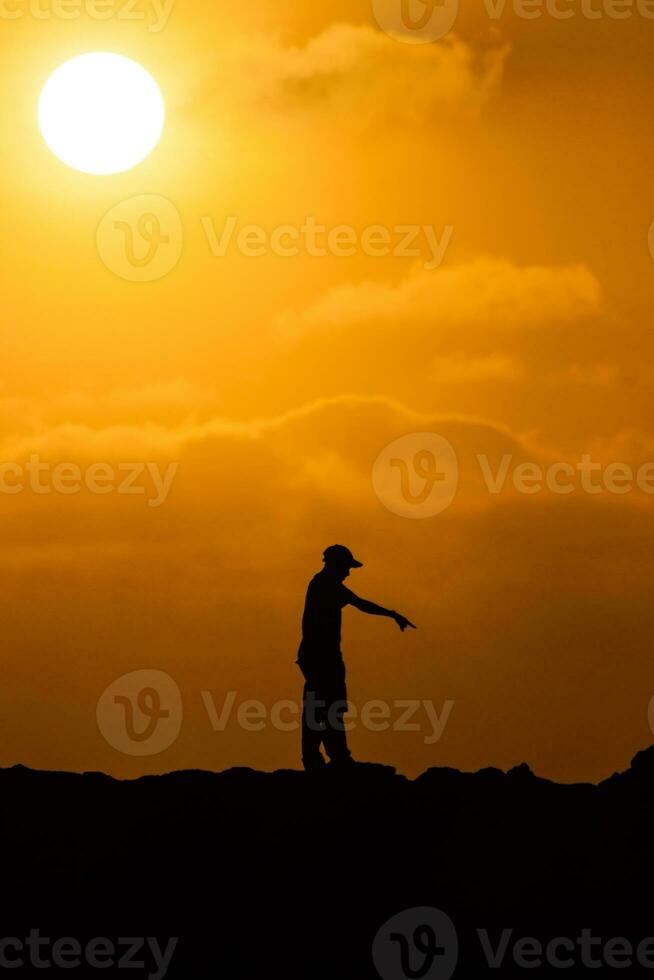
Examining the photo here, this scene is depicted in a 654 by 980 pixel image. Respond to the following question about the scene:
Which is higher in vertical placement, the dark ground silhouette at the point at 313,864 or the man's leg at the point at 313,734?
the man's leg at the point at 313,734

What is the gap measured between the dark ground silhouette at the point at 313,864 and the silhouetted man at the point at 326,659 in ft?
1.97

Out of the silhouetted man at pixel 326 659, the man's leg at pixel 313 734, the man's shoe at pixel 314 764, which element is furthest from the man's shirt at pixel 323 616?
the man's shoe at pixel 314 764

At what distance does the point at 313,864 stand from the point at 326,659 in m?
2.82

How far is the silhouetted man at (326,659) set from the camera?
19.7 metres

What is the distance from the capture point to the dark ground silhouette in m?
17.2

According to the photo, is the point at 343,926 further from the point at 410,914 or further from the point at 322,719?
the point at 322,719

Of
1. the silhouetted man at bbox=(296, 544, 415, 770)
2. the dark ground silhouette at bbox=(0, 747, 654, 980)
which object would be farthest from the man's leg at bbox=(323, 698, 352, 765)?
the dark ground silhouette at bbox=(0, 747, 654, 980)

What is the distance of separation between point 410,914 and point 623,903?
2215mm

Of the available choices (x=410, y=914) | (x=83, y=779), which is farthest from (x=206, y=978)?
(x=83, y=779)

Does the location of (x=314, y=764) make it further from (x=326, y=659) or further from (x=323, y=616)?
(x=323, y=616)

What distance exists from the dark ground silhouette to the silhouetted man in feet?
1.97

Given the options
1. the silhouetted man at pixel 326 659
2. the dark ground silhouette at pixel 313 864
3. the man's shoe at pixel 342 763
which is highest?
the silhouetted man at pixel 326 659

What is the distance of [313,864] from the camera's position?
17.8 metres

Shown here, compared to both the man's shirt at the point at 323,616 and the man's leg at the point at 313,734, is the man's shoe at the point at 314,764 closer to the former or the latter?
the man's leg at the point at 313,734
